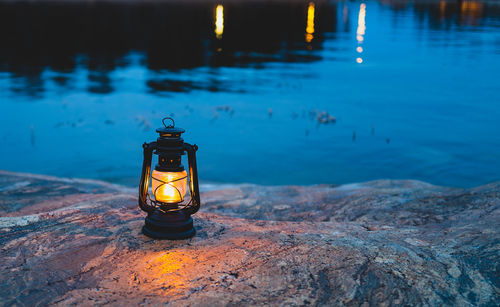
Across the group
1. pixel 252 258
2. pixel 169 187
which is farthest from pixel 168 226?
pixel 252 258

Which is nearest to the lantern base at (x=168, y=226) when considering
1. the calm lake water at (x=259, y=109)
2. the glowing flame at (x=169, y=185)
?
the glowing flame at (x=169, y=185)

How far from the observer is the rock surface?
3619 mm

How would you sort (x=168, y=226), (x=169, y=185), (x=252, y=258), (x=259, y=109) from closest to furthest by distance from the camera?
(x=252, y=258), (x=168, y=226), (x=169, y=185), (x=259, y=109)

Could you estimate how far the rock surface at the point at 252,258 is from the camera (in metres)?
3.62

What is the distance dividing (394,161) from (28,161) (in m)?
9.16

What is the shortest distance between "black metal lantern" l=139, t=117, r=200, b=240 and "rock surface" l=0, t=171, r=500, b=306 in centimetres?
13

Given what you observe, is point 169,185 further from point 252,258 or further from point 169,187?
point 252,258

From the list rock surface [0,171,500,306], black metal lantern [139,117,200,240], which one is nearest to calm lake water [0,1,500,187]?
rock surface [0,171,500,306]

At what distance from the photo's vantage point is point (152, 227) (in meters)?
4.73

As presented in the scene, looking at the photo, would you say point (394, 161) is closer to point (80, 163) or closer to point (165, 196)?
point (80, 163)

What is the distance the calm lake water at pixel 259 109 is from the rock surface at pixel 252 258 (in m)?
5.74

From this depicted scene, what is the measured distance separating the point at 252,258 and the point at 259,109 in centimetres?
1260

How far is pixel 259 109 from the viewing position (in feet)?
54.4

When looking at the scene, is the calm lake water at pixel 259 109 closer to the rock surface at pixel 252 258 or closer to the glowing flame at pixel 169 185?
the rock surface at pixel 252 258
